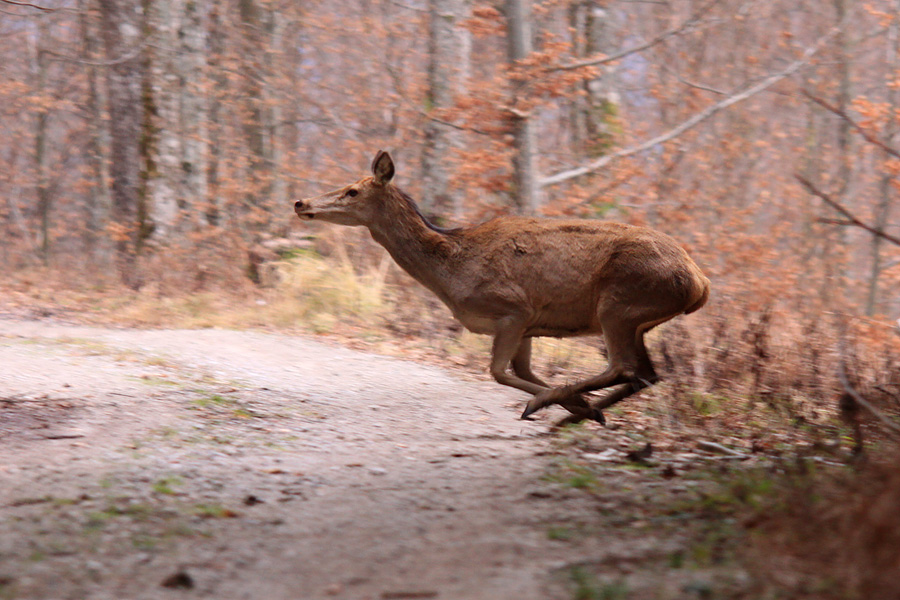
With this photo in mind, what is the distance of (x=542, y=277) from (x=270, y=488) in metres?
3.17

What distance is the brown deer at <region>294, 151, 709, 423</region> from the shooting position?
23.7 ft

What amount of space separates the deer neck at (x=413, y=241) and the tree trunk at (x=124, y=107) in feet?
32.8

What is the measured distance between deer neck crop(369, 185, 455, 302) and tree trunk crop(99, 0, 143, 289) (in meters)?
10.0

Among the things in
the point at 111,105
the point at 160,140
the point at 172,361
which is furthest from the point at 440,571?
the point at 111,105

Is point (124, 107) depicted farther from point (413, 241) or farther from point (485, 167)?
point (413, 241)

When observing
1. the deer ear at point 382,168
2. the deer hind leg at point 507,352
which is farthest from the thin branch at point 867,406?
the deer ear at point 382,168

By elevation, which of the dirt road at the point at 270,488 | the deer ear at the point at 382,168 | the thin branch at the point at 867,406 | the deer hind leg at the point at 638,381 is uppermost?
the deer ear at the point at 382,168

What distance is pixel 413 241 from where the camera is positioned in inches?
331

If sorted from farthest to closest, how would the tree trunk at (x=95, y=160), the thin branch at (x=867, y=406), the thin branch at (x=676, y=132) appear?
the tree trunk at (x=95, y=160), the thin branch at (x=676, y=132), the thin branch at (x=867, y=406)

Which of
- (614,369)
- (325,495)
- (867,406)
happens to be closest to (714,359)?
(614,369)

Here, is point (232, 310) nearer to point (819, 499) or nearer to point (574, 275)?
point (574, 275)

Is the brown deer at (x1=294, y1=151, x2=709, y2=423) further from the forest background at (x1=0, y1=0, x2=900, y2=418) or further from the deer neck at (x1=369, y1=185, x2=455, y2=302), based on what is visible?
the forest background at (x1=0, y1=0, x2=900, y2=418)

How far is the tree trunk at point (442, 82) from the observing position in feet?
49.8

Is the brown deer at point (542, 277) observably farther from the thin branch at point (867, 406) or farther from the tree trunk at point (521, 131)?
the tree trunk at point (521, 131)
